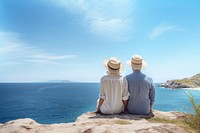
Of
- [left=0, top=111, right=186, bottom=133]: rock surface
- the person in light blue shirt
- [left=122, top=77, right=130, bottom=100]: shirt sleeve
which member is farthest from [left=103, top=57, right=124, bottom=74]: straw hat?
[left=0, top=111, right=186, bottom=133]: rock surface

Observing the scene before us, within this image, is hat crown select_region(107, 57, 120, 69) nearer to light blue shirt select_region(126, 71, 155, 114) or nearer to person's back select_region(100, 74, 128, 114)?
person's back select_region(100, 74, 128, 114)

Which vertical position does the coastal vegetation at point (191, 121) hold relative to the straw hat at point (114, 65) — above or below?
below

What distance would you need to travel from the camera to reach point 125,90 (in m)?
6.15

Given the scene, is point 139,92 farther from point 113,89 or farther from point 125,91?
point 113,89

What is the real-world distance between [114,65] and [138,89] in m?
0.99

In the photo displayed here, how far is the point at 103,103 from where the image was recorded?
6.09m

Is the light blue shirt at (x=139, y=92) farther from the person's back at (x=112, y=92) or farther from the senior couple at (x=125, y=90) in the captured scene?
the person's back at (x=112, y=92)

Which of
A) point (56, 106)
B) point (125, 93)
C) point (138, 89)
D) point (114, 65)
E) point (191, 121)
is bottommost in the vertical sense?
point (56, 106)

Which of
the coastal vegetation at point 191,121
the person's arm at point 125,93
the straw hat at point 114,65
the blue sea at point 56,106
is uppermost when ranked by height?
the straw hat at point 114,65

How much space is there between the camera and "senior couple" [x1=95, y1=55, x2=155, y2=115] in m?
5.96

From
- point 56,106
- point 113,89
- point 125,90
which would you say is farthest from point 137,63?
point 56,106

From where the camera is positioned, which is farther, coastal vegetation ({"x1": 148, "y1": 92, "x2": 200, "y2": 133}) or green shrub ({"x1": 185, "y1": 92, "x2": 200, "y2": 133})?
green shrub ({"x1": 185, "y1": 92, "x2": 200, "y2": 133})

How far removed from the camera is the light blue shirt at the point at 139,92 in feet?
20.2

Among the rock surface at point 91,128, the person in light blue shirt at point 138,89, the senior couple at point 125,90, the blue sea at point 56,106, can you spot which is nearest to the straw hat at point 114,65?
the senior couple at point 125,90
